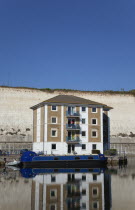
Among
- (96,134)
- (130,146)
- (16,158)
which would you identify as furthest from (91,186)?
(130,146)

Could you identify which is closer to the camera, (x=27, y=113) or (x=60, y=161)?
(x=60, y=161)

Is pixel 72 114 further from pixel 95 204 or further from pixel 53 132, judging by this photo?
pixel 95 204

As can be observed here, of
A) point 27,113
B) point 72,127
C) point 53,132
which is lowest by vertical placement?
point 53,132

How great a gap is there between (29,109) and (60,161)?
24093 mm

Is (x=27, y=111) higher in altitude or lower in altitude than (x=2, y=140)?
higher

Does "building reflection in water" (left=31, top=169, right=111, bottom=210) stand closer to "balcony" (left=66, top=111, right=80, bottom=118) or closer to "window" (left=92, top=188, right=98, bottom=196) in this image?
"window" (left=92, top=188, right=98, bottom=196)

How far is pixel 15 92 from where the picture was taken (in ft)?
182

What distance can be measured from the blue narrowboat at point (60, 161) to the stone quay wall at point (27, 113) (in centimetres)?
1374

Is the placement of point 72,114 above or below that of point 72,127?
above

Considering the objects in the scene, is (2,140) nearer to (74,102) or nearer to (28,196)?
(74,102)

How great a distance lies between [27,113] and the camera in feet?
175

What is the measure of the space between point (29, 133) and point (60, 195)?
119 ft

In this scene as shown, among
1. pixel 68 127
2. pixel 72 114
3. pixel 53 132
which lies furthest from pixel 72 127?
pixel 53 132

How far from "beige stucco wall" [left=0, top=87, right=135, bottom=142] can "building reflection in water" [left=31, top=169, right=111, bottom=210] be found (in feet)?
96.2
